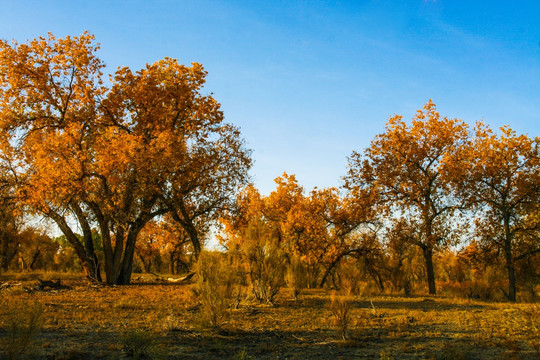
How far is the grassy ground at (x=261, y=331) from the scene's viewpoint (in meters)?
6.88

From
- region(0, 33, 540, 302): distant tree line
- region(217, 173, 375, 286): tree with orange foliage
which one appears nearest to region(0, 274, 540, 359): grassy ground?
region(0, 33, 540, 302): distant tree line

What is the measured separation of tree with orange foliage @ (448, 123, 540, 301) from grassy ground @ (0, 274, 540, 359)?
831 centimetres

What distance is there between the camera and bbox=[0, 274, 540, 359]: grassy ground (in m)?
6.88

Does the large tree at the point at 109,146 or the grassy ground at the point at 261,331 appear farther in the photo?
the large tree at the point at 109,146

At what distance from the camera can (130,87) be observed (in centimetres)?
1836

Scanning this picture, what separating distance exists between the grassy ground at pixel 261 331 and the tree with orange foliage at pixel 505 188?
327 inches

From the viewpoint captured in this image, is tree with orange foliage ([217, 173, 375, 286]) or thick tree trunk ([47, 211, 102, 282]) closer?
thick tree trunk ([47, 211, 102, 282])

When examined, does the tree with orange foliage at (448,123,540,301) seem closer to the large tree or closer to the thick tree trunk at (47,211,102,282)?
the large tree

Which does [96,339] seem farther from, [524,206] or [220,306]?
[524,206]

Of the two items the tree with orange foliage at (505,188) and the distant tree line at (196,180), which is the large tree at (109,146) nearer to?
the distant tree line at (196,180)

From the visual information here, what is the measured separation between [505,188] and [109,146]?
18.7 m

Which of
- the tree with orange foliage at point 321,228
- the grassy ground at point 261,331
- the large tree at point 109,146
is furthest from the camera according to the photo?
the tree with orange foliage at point 321,228

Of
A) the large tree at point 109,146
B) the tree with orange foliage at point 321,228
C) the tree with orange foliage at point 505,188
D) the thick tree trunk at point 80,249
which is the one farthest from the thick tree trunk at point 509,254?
the thick tree trunk at point 80,249

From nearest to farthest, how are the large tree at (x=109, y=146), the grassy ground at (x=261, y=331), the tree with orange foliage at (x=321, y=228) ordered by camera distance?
the grassy ground at (x=261, y=331)
the large tree at (x=109, y=146)
the tree with orange foliage at (x=321, y=228)
